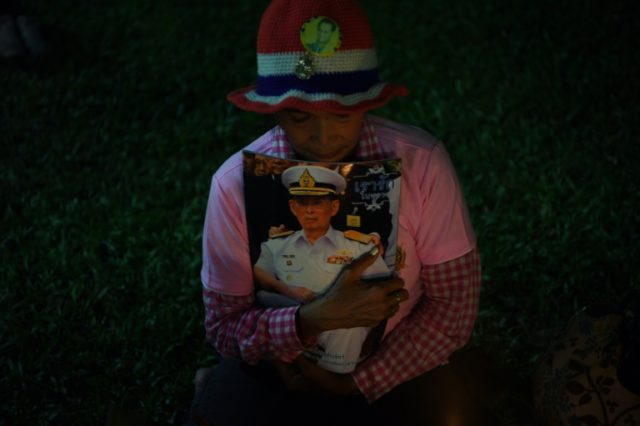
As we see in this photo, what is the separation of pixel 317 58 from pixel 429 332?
1026mm

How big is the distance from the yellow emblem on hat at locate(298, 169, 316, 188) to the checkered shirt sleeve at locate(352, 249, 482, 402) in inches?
20.5

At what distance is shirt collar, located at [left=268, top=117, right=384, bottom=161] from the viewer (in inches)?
91.4

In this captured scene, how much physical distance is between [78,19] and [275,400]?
5.62 metres

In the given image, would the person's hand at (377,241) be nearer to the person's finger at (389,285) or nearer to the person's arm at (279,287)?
the person's finger at (389,285)

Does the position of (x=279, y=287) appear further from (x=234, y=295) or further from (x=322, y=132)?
(x=322, y=132)

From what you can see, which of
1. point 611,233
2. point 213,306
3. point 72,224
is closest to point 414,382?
point 213,306

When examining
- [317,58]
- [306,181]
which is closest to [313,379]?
[306,181]

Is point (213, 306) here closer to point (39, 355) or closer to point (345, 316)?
point (345, 316)

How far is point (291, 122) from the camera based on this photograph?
7.15ft

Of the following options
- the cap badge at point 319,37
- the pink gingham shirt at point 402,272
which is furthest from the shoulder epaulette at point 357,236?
the cap badge at point 319,37

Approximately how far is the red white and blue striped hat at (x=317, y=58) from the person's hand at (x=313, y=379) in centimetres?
94

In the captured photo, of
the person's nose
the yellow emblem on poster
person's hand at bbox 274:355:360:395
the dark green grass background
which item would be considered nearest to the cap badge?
the person's nose

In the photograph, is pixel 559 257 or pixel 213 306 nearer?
pixel 213 306

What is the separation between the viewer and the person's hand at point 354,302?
2.25 metres
